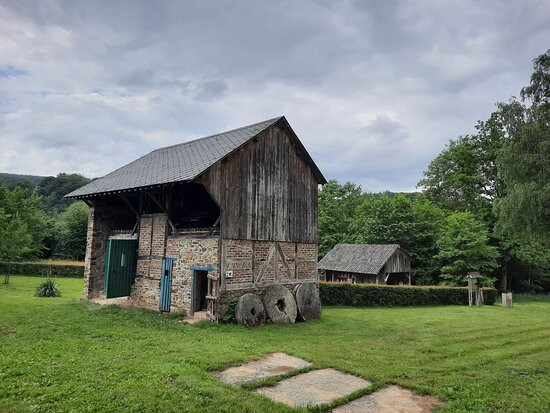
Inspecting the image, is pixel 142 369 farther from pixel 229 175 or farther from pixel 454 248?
pixel 454 248

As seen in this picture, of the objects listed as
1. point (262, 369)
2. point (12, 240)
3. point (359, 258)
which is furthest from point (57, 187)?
point (262, 369)

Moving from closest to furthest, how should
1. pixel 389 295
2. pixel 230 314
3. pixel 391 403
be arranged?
pixel 391 403 → pixel 230 314 → pixel 389 295

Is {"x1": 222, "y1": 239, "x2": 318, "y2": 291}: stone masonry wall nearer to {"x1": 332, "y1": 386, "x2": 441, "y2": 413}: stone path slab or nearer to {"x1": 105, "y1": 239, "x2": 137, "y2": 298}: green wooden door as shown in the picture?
{"x1": 105, "y1": 239, "x2": 137, "y2": 298}: green wooden door

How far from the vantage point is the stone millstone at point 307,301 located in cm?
1426

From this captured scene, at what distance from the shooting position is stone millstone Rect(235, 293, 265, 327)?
39.9 ft

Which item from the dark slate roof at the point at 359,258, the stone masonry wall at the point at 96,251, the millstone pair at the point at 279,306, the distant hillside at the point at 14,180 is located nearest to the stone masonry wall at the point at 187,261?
the millstone pair at the point at 279,306

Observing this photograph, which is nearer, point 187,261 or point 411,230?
point 187,261

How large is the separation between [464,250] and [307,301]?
2144 centimetres

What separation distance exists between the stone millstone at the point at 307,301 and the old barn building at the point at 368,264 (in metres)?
14.4

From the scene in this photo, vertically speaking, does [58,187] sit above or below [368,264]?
above

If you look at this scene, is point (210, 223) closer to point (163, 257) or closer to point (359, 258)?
point (163, 257)

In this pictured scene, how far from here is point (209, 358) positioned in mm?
7762

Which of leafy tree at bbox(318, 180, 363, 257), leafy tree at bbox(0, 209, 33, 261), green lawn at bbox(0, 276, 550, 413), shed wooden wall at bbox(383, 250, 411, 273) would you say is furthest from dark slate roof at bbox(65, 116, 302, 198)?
leafy tree at bbox(318, 180, 363, 257)

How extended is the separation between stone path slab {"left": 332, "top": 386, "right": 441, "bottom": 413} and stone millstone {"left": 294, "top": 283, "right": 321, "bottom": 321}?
795 cm
